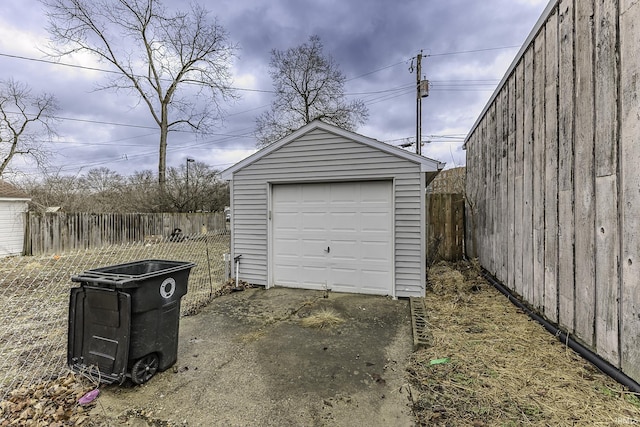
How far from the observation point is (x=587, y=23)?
8.15 feet

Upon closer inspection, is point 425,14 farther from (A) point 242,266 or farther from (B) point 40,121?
(B) point 40,121

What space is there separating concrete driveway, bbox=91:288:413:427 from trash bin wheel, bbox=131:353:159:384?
71mm

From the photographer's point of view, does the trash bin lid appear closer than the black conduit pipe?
No

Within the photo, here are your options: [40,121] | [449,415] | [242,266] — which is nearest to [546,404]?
[449,415]

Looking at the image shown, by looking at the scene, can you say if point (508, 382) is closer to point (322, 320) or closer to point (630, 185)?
point (630, 185)

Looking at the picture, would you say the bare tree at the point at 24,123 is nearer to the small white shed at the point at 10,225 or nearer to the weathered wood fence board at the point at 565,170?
the small white shed at the point at 10,225

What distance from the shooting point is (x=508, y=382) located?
2.35 m

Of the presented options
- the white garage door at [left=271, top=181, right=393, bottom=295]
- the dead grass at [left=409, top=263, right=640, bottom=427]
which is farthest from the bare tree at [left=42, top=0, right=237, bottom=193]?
the dead grass at [left=409, top=263, right=640, bottom=427]

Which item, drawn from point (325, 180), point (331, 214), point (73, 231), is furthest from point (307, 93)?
point (73, 231)

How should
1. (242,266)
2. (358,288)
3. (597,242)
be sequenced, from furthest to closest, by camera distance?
(242,266) → (358,288) → (597,242)

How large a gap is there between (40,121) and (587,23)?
18838 mm

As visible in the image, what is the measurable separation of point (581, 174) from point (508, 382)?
1.92m

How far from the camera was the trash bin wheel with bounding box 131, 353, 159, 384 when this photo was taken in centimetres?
243

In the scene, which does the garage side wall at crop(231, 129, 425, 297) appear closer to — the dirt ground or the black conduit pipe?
the dirt ground
